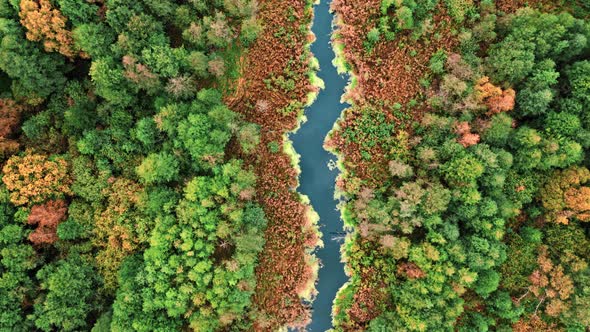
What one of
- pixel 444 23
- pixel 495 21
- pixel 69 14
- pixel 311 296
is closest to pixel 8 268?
pixel 69 14

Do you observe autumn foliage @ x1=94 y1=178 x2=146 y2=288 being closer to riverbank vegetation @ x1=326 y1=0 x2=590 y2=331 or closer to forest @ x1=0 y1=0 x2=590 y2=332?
forest @ x1=0 y1=0 x2=590 y2=332

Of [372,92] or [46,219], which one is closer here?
[46,219]

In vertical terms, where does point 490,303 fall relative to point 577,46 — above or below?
below

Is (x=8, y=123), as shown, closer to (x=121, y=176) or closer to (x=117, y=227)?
(x=121, y=176)

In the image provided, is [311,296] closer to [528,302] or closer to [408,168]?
[408,168]

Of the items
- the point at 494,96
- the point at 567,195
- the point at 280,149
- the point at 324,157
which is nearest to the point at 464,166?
the point at 494,96

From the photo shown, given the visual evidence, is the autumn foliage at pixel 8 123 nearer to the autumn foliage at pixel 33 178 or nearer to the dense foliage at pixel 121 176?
the dense foliage at pixel 121 176

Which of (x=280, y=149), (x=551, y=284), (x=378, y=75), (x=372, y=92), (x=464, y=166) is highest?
(x=378, y=75)

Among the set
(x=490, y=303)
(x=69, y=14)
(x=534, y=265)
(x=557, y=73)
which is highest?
(x=69, y=14)

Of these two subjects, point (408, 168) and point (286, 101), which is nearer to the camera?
point (408, 168)
